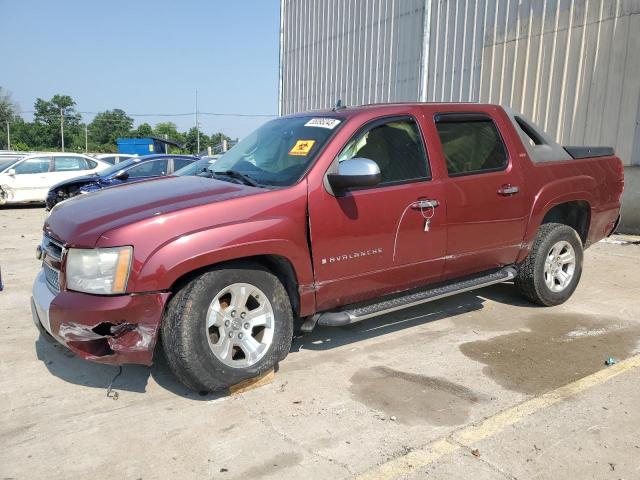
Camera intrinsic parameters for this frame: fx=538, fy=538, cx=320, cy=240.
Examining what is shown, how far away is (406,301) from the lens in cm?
409

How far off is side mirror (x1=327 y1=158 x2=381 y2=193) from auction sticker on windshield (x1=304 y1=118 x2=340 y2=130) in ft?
1.59

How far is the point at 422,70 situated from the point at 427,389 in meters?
11.3

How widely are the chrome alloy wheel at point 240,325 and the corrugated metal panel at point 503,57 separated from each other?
865 cm

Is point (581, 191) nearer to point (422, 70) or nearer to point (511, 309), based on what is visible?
point (511, 309)

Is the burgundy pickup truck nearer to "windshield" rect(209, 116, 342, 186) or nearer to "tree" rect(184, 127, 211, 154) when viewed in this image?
"windshield" rect(209, 116, 342, 186)

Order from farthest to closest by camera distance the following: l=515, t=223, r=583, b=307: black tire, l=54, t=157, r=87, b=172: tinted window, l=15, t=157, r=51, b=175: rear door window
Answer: l=54, t=157, r=87, b=172: tinted window < l=15, t=157, r=51, b=175: rear door window < l=515, t=223, r=583, b=307: black tire

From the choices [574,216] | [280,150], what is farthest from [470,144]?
[574,216]

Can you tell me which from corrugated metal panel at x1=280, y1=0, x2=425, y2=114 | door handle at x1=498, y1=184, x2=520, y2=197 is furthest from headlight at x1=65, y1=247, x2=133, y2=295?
corrugated metal panel at x1=280, y1=0, x2=425, y2=114

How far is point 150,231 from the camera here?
10.1 feet

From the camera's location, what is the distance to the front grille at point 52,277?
3367mm

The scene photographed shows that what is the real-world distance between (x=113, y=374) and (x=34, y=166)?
43.7ft

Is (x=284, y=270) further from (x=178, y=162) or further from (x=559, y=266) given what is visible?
(x=178, y=162)

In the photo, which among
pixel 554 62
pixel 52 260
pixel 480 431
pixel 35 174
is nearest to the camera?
pixel 480 431

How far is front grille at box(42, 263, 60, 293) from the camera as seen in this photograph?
3.37 meters
